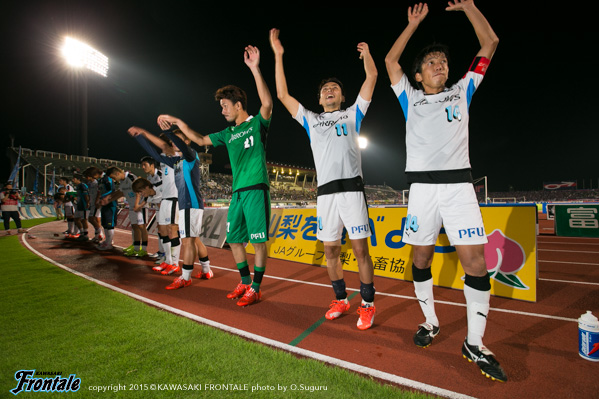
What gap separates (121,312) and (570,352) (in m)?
4.43

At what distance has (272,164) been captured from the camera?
2106 inches

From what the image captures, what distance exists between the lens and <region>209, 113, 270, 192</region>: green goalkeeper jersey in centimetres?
359

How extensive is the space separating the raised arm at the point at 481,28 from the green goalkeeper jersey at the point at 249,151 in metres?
2.36

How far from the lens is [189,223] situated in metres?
4.33

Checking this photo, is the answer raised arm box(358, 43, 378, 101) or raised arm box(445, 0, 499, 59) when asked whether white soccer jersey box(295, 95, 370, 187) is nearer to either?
raised arm box(358, 43, 378, 101)

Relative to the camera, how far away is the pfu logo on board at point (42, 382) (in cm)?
175

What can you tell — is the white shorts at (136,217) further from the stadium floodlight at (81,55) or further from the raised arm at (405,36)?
the stadium floodlight at (81,55)

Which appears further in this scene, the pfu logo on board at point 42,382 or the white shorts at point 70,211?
Answer: the white shorts at point 70,211

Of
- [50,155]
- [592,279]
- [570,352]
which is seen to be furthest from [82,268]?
[50,155]

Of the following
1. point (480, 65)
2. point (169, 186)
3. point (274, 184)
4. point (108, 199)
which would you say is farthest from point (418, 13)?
point (274, 184)

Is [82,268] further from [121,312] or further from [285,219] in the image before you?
[285,219]

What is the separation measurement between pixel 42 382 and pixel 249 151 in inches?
113

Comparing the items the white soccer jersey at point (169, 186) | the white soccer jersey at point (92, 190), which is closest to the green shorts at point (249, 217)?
the white soccer jersey at point (169, 186)

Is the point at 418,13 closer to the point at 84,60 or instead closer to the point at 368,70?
the point at 368,70
